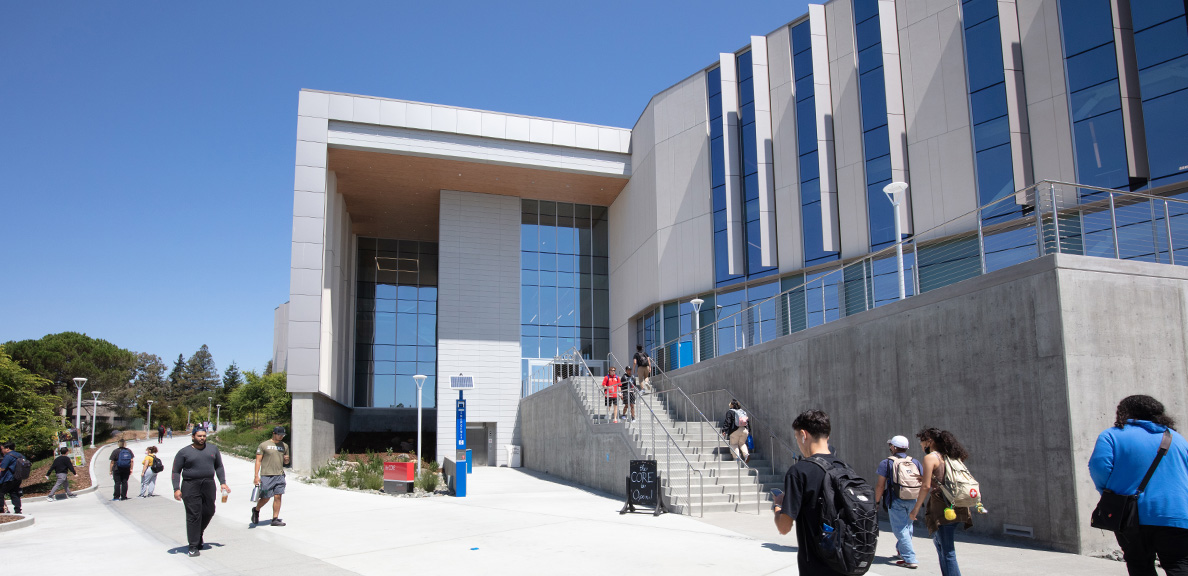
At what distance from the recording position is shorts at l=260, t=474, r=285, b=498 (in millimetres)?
11453

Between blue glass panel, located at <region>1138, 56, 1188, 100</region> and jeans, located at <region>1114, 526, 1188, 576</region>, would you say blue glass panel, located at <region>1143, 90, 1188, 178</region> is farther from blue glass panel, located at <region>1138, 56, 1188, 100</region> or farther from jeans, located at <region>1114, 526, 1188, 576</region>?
jeans, located at <region>1114, 526, 1188, 576</region>

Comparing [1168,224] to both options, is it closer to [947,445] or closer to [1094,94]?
[947,445]

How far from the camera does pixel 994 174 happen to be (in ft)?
67.8

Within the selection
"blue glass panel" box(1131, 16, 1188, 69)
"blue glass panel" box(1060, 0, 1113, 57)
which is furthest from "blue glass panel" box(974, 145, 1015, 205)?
"blue glass panel" box(1131, 16, 1188, 69)

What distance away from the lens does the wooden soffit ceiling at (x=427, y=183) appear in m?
33.0

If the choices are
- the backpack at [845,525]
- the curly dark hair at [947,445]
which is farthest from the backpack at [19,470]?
the backpack at [845,525]

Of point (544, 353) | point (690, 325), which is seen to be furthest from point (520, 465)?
point (690, 325)

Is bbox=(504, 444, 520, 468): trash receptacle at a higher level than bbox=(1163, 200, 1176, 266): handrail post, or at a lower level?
lower

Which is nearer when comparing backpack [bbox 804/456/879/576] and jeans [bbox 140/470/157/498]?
backpack [bbox 804/456/879/576]

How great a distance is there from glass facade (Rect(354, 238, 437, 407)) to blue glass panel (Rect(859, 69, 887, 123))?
26632 mm

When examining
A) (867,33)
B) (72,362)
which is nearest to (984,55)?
(867,33)

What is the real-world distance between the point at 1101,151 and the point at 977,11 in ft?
18.0

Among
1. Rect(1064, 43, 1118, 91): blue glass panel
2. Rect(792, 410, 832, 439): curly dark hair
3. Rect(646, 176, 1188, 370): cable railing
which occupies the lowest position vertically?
Rect(792, 410, 832, 439): curly dark hair

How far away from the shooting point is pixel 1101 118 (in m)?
18.9
